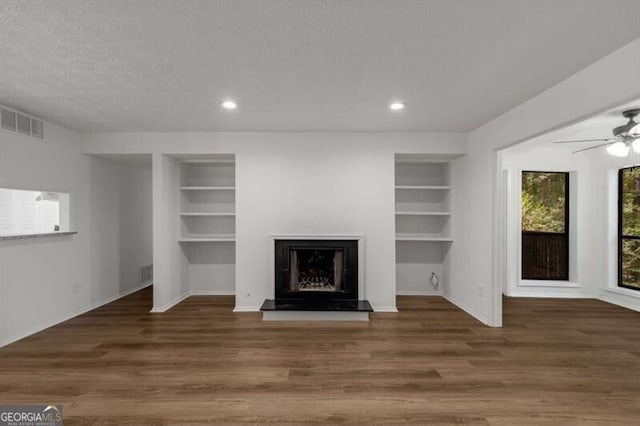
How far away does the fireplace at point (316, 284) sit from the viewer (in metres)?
4.20

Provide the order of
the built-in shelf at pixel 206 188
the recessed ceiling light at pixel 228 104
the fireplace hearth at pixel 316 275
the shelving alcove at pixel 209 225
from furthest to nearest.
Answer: the shelving alcove at pixel 209 225, the built-in shelf at pixel 206 188, the fireplace hearth at pixel 316 275, the recessed ceiling light at pixel 228 104

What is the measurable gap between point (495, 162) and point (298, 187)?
244cm

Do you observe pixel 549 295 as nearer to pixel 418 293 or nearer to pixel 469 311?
pixel 469 311

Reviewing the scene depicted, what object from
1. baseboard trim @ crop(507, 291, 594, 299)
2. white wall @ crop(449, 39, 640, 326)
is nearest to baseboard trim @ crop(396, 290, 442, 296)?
white wall @ crop(449, 39, 640, 326)

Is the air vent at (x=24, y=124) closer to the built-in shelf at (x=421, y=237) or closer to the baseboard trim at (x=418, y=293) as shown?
the built-in shelf at (x=421, y=237)

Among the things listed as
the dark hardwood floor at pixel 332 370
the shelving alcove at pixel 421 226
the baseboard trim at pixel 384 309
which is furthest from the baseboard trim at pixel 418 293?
the dark hardwood floor at pixel 332 370

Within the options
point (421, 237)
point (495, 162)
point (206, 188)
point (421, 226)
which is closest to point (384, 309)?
point (421, 237)

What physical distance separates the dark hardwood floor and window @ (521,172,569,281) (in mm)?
1320

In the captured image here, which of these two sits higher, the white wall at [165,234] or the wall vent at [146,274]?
the white wall at [165,234]

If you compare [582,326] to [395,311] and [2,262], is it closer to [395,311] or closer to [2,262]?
[395,311]

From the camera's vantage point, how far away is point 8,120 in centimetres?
329

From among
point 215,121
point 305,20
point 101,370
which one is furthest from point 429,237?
point 101,370

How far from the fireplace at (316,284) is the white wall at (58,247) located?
8.54ft

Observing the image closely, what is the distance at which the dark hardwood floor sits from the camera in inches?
84.4
